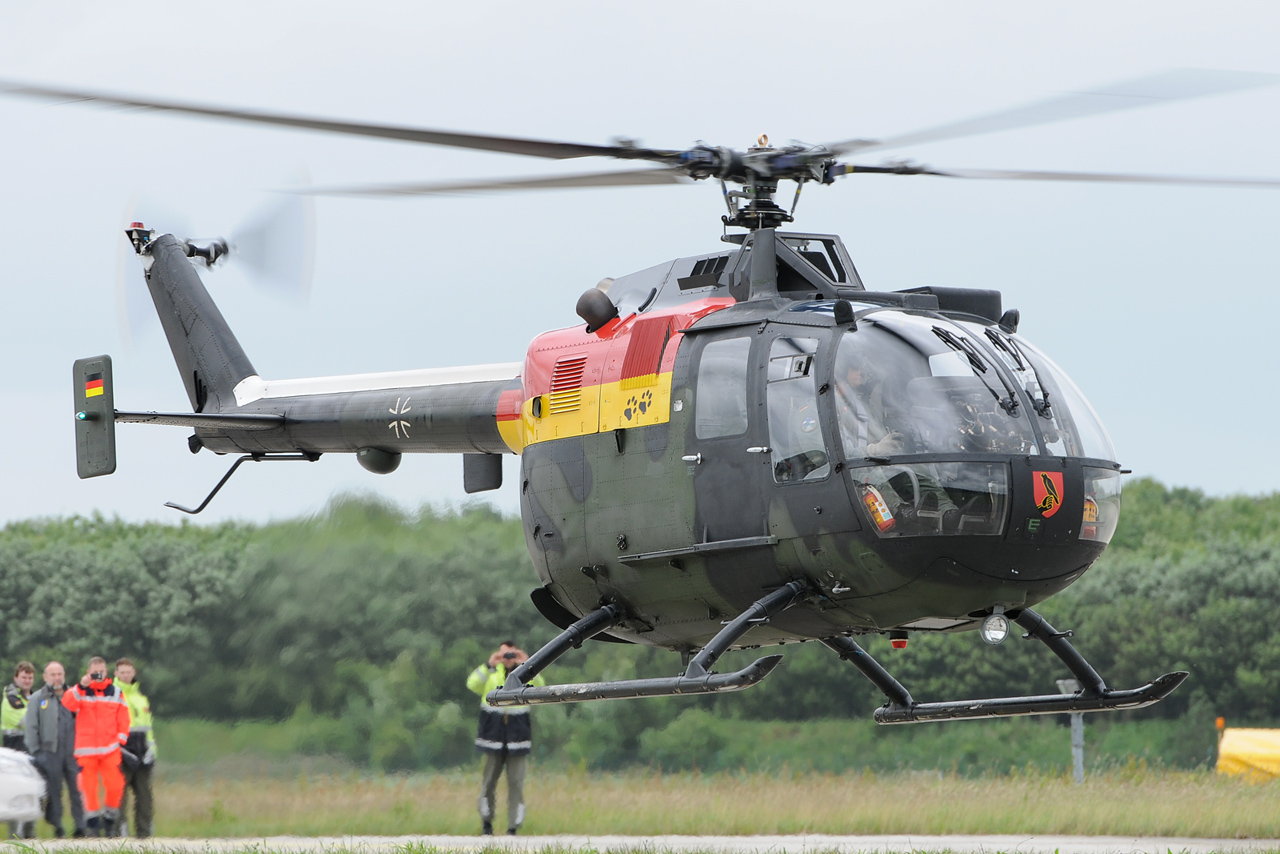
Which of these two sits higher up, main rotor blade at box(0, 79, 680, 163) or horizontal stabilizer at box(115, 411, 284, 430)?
main rotor blade at box(0, 79, 680, 163)

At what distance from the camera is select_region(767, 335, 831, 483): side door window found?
8.08 m

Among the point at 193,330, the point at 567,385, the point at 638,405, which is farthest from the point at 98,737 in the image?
the point at 638,405

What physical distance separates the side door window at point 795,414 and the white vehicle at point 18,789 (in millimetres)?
8678

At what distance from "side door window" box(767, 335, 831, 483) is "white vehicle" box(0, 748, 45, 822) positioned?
342 inches

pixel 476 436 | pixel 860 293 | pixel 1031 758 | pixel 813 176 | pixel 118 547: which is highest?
pixel 813 176

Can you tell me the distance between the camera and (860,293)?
346 inches

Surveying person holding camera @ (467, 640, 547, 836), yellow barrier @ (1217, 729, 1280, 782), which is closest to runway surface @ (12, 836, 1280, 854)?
person holding camera @ (467, 640, 547, 836)

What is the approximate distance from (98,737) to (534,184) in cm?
851

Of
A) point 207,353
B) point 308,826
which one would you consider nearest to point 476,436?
point 207,353

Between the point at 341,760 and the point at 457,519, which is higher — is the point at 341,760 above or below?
A: below

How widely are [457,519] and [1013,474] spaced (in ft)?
41.1

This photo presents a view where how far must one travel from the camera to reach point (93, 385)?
432 inches

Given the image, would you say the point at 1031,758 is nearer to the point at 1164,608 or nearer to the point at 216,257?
the point at 1164,608

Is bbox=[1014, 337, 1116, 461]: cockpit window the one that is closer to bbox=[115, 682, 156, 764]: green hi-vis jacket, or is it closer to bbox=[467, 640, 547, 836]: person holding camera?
bbox=[467, 640, 547, 836]: person holding camera
